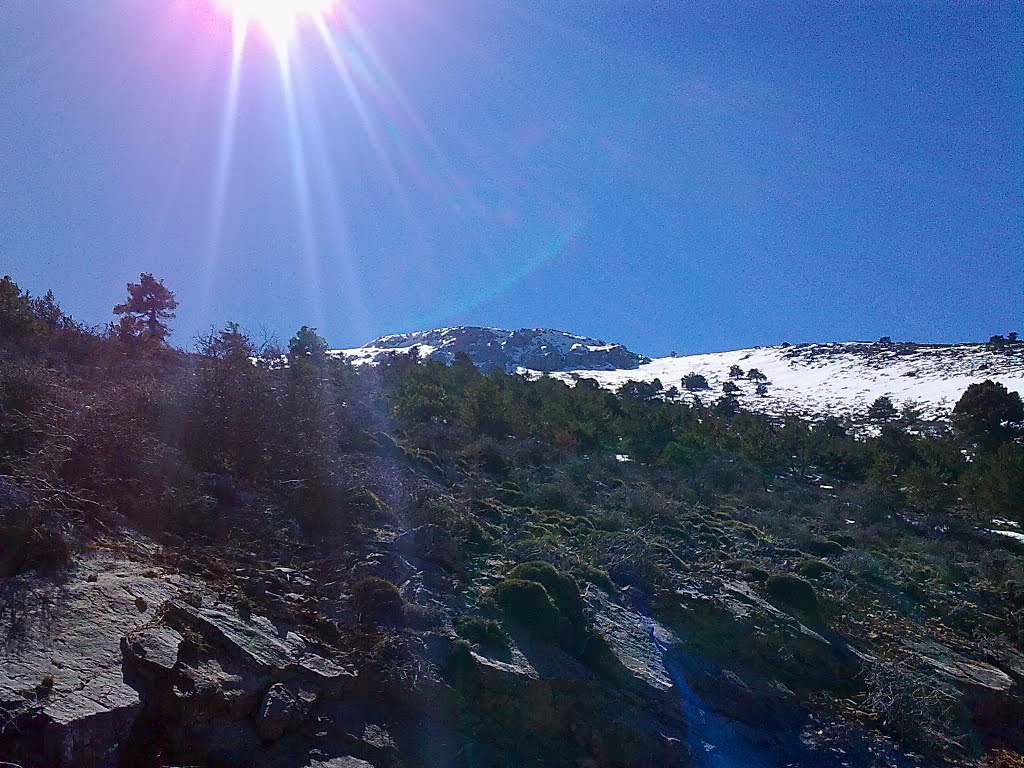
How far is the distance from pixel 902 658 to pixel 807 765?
233 inches

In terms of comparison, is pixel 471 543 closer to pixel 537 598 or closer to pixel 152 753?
pixel 537 598

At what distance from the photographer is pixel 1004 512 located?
28844mm

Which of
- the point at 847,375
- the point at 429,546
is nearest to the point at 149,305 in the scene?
the point at 429,546

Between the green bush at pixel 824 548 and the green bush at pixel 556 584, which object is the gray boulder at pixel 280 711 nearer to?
the green bush at pixel 556 584

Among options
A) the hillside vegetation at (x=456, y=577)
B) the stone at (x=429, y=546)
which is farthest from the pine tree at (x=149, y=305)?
the stone at (x=429, y=546)

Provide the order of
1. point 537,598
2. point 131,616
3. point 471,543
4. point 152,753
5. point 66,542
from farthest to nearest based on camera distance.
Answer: point 471,543, point 537,598, point 66,542, point 131,616, point 152,753

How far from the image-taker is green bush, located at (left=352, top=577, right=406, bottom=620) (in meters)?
9.93

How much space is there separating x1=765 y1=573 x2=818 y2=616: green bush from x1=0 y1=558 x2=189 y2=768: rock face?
1434 cm

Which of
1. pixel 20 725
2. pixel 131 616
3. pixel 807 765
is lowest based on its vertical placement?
pixel 807 765

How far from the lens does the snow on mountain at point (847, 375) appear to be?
63.9m

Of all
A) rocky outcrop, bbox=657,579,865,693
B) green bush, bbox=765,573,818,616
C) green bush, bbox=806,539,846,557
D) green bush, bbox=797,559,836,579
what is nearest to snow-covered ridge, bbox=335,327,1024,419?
green bush, bbox=806,539,846,557

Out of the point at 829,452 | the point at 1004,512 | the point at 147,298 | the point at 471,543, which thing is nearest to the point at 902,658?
the point at 471,543

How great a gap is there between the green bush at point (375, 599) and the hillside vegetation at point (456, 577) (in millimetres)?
40

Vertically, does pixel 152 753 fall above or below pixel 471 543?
below
